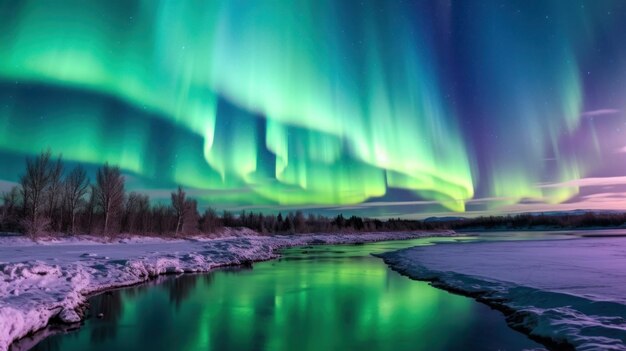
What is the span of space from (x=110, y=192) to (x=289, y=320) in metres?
79.1

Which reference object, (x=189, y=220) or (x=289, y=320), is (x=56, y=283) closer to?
(x=289, y=320)

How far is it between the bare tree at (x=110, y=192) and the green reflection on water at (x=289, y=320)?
64.6 meters

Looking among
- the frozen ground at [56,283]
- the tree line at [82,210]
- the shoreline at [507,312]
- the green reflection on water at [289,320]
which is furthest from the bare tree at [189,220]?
the shoreline at [507,312]

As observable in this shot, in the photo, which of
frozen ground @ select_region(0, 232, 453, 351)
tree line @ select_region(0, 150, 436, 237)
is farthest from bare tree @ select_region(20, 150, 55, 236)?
frozen ground @ select_region(0, 232, 453, 351)

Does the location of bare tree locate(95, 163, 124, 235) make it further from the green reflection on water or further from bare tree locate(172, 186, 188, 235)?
the green reflection on water

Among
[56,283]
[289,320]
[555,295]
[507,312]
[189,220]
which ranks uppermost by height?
[189,220]

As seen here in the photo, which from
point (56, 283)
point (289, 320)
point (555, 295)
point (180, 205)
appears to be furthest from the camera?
point (180, 205)

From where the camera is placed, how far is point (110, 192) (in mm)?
85062

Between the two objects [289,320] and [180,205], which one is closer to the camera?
[289,320]

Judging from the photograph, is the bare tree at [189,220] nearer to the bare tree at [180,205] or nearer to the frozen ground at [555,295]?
the bare tree at [180,205]

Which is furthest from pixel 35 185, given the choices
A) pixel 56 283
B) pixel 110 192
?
pixel 56 283

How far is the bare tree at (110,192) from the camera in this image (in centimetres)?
8425

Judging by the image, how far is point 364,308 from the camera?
19984 mm

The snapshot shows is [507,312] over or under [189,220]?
under
